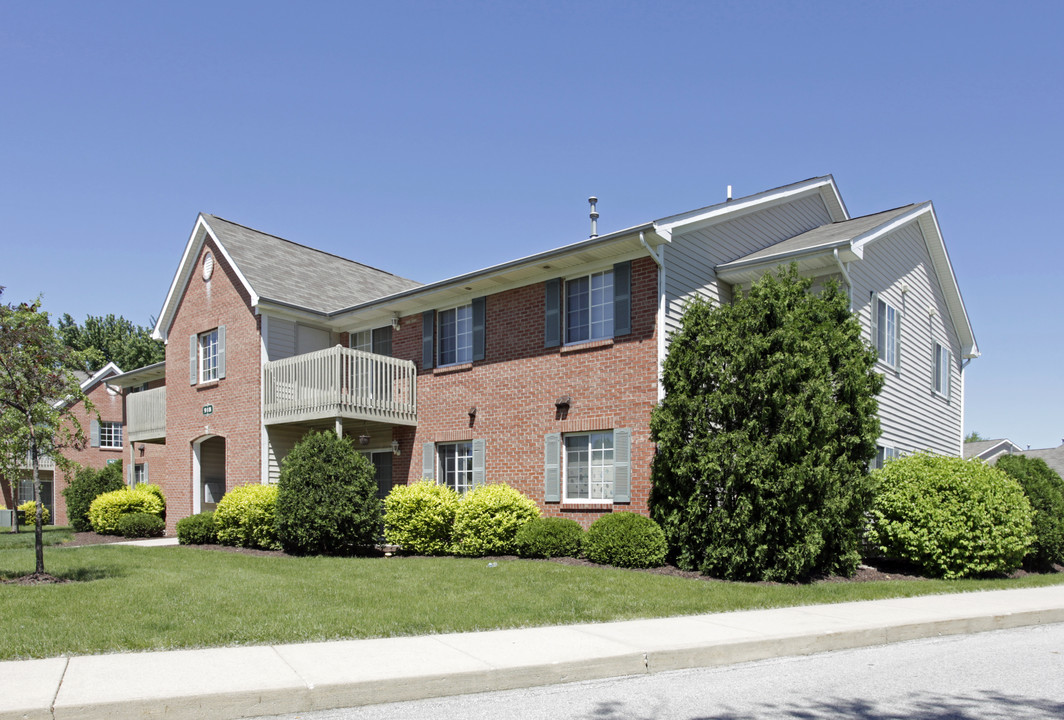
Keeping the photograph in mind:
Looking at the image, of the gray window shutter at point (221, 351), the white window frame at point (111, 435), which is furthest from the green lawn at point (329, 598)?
the white window frame at point (111, 435)

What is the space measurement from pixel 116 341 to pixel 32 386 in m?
46.8

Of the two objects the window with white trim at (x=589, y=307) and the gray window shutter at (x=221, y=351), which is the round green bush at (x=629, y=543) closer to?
the window with white trim at (x=589, y=307)

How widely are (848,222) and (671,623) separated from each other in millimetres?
13863

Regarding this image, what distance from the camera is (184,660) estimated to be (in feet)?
22.4

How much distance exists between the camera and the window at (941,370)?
2166cm

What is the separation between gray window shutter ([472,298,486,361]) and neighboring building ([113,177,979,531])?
52mm

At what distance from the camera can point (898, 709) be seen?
5.96 meters

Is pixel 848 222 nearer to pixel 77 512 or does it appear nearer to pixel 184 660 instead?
pixel 184 660

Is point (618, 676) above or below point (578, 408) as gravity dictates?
below

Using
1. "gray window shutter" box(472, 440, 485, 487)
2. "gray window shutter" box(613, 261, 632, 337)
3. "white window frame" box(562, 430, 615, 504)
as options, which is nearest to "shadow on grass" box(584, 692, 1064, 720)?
"white window frame" box(562, 430, 615, 504)

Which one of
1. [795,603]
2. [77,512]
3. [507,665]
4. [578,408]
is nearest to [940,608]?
[795,603]

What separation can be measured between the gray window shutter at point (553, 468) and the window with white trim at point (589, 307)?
79.0 inches

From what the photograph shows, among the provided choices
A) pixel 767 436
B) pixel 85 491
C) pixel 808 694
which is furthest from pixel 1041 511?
pixel 85 491

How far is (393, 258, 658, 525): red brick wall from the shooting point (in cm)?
1517
